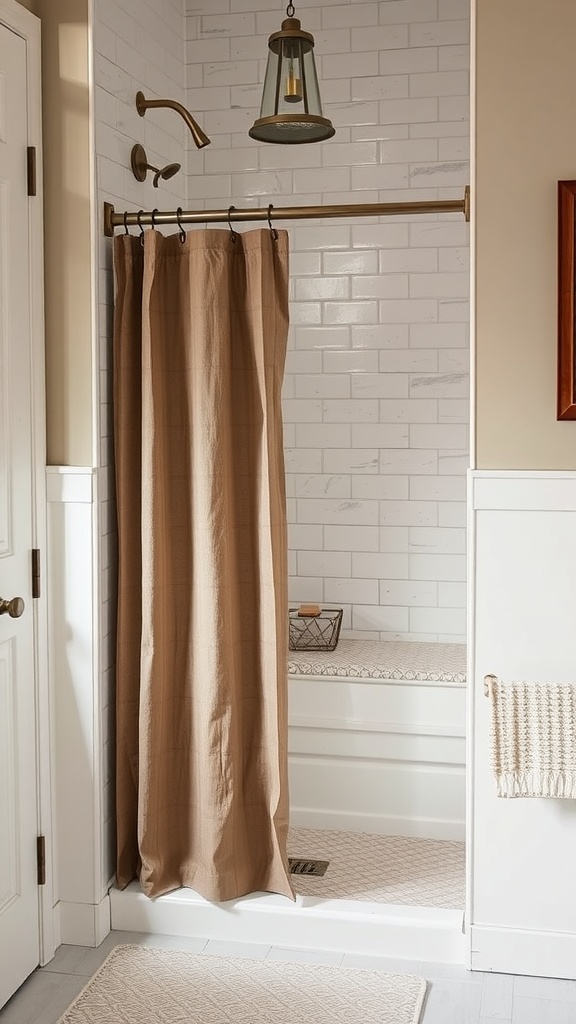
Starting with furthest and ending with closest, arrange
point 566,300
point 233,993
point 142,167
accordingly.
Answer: point 142,167, point 233,993, point 566,300

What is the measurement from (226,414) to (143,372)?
25cm

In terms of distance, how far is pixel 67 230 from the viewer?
2.79m

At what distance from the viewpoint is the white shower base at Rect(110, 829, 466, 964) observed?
9.10 feet

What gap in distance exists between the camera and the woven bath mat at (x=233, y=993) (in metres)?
2.51

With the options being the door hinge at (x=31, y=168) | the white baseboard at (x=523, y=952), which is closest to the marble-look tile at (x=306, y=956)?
the white baseboard at (x=523, y=952)

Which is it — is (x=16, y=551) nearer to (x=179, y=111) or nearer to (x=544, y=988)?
(x=179, y=111)

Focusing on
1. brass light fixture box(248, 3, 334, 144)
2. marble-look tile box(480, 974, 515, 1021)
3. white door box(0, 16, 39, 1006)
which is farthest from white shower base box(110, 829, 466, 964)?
brass light fixture box(248, 3, 334, 144)

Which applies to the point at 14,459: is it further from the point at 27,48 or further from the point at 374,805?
the point at 374,805

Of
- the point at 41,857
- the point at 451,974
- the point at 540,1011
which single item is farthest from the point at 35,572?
the point at 540,1011

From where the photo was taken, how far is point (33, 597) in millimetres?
2764

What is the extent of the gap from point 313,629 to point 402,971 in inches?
50.7

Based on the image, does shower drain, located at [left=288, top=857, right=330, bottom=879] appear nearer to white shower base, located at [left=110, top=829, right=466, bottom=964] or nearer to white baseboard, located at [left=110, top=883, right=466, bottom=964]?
white shower base, located at [left=110, top=829, right=466, bottom=964]

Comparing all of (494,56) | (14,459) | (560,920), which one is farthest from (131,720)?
(494,56)

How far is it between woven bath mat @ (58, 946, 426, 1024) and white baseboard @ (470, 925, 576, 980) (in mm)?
176
